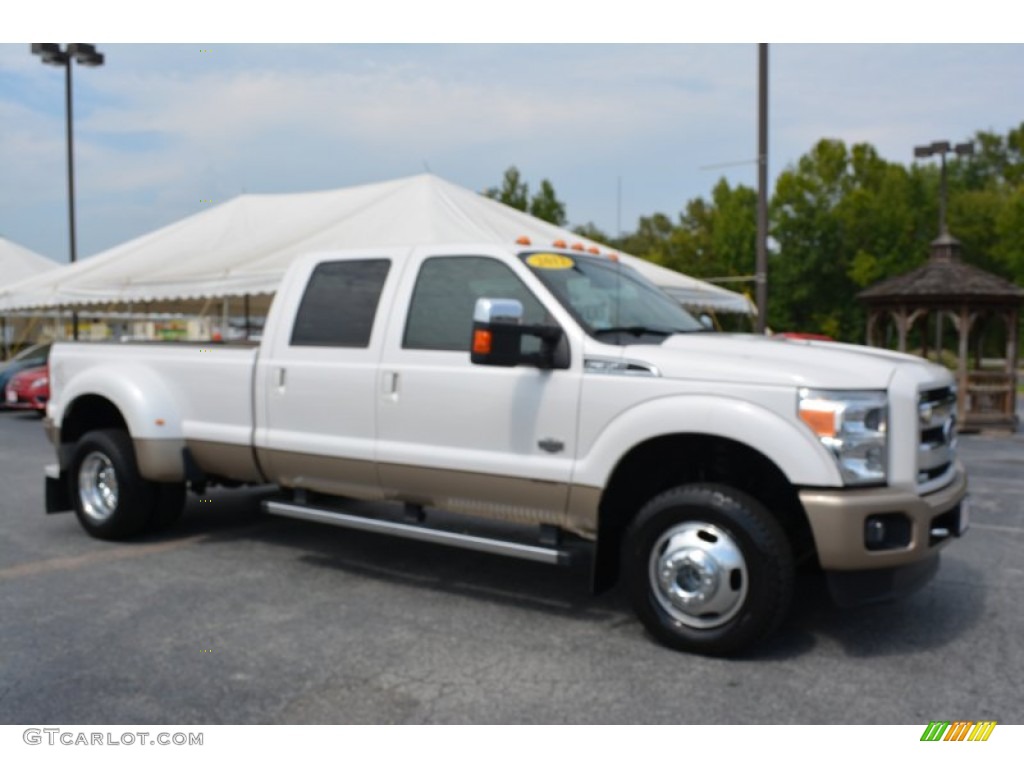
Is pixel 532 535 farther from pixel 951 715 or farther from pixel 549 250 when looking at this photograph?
pixel 951 715

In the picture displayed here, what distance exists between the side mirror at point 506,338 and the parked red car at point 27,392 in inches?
561

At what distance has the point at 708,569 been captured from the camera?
14.3ft

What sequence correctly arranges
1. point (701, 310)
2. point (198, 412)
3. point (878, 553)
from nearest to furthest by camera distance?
point (878, 553) < point (198, 412) < point (701, 310)

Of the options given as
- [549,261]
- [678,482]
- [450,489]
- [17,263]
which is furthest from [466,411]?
[17,263]

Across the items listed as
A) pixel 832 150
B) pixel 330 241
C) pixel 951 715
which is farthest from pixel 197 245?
pixel 832 150

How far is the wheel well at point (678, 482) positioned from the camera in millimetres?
4688

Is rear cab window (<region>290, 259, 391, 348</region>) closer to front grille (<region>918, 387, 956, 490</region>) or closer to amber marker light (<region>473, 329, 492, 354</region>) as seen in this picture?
amber marker light (<region>473, 329, 492, 354</region>)

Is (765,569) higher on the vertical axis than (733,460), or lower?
lower

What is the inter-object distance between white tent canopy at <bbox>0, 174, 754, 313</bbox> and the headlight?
920cm

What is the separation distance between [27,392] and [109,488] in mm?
11554

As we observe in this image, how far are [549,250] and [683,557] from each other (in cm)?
199

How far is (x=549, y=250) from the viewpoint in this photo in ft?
18.1

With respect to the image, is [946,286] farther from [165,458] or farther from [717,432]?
[165,458]

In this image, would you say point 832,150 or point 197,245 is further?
point 832,150
